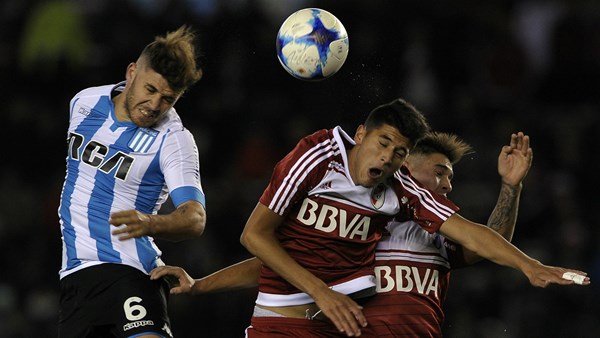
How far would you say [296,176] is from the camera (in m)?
5.43

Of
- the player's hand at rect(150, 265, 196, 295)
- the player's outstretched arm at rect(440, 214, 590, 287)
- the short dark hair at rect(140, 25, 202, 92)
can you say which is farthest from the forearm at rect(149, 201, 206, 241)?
the player's outstretched arm at rect(440, 214, 590, 287)

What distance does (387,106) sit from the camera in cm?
567

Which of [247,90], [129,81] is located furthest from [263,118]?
[129,81]

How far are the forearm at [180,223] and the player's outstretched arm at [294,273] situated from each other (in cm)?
27

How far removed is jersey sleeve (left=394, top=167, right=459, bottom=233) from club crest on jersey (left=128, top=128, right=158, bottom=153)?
1202 millimetres

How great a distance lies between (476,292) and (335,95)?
7.22 feet

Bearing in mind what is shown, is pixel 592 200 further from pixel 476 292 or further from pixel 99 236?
pixel 99 236

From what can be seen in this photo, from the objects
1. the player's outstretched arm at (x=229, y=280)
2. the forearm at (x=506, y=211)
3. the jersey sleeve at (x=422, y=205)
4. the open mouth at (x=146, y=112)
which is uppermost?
the forearm at (x=506, y=211)

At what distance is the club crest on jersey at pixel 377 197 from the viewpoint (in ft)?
18.4

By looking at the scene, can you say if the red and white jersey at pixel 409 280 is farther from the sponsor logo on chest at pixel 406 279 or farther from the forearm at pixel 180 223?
the forearm at pixel 180 223

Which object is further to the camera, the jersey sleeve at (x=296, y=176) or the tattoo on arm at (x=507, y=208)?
the tattoo on arm at (x=507, y=208)

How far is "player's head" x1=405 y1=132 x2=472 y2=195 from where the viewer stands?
6.27 meters

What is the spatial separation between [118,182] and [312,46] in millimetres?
1264

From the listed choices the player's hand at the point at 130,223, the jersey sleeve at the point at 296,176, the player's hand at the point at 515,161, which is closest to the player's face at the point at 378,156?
the jersey sleeve at the point at 296,176
